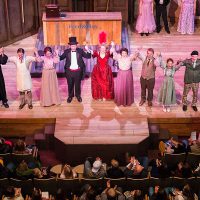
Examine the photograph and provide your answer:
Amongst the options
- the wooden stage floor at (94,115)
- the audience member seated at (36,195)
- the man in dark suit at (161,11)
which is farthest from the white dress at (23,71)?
the man in dark suit at (161,11)

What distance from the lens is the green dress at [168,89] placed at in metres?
9.05

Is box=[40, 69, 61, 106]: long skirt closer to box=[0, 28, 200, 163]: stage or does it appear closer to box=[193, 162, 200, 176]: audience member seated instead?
box=[0, 28, 200, 163]: stage

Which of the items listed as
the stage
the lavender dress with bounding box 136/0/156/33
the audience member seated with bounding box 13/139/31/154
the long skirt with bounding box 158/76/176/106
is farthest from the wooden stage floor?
the lavender dress with bounding box 136/0/156/33

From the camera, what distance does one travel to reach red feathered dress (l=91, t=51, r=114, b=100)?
9.43 meters

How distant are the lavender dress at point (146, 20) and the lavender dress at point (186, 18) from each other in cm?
72

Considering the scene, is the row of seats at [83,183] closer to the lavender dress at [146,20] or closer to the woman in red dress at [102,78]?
the woman in red dress at [102,78]

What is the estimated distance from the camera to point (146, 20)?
12.8 meters

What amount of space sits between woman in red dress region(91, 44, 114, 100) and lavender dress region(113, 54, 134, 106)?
0.56ft

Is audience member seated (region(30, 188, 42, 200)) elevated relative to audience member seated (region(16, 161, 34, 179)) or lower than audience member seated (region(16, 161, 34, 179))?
lower

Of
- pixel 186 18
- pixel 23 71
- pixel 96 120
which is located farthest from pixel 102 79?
pixel 186 18

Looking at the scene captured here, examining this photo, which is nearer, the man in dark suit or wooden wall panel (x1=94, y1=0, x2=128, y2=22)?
the man in dark suit

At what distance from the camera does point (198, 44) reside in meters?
12.5

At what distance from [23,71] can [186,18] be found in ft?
17.9

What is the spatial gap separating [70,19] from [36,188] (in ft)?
15.5
